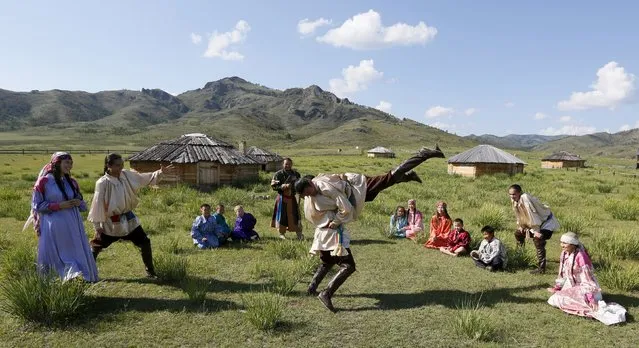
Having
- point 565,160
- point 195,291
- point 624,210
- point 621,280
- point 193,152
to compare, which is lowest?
point 195,291

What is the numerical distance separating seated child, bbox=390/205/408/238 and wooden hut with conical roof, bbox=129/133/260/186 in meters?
11.5

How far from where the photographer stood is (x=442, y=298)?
557 cm

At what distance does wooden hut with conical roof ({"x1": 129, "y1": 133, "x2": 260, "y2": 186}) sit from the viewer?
19.1 meters

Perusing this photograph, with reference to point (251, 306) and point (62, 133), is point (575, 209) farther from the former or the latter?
point (62, 133)

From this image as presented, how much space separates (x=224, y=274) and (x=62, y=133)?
138589 mm

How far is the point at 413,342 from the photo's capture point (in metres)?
4.27

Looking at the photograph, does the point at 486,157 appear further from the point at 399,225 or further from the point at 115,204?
the point at 115,204

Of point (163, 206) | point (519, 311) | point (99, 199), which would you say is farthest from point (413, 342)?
point (163, 206)

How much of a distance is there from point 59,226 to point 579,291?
631 cm

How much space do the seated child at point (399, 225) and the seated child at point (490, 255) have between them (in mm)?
2391

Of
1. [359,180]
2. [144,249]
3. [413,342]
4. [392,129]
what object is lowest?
[413,342]

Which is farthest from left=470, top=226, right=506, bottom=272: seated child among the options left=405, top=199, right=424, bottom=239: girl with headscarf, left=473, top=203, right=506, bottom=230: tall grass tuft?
left=473, top=203, right=506, bottom=230: tall grass tuft

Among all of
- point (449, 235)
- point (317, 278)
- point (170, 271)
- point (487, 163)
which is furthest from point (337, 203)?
point (487, 163)

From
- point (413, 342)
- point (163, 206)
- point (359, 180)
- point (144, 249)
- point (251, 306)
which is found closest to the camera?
point (413, 342)
